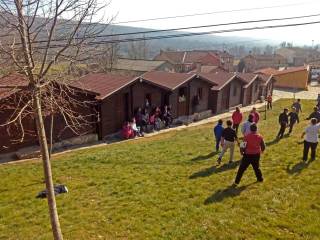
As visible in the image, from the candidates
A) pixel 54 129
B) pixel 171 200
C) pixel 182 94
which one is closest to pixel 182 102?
pixel 182 94

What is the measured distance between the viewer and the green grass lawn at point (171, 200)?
7230mm

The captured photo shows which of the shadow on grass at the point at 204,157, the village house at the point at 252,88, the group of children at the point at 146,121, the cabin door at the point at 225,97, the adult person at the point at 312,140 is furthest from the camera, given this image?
the village house at the point at 252,88

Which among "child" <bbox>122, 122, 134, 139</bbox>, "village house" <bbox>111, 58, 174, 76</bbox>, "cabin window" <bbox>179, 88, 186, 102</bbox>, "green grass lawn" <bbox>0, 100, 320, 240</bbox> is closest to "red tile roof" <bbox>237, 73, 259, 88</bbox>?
"cabin window" <bbox>179, 88, 186, 102</bbox>

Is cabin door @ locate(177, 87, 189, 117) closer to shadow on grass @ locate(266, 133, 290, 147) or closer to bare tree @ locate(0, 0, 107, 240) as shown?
shadow on grass @ locate(266, 133, 290, 147)

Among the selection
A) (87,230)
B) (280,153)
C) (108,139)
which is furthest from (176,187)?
(108,139)

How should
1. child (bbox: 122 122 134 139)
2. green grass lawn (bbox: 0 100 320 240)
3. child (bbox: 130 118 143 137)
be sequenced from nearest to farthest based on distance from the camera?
green grass lawn (bbox: 0 100 320 240) < child (bbox: 122 122 134 139) < child (bbox: 130 118 143 137)

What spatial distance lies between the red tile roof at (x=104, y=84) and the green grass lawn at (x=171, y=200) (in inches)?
295

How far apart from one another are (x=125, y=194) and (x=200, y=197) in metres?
2.25

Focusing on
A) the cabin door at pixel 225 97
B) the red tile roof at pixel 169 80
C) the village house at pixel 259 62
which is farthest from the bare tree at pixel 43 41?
the village house at pixel 259 62

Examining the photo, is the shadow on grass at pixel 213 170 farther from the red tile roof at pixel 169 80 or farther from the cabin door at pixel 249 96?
the cabin door at pixel 249 96

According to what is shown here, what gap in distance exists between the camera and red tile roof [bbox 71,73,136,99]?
65.7 feet

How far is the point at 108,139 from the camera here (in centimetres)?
2102

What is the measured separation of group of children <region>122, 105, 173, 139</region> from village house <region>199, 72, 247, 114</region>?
26.1ft

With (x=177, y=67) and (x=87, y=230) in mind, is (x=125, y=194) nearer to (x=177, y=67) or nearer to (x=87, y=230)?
(x=87, y=230)
